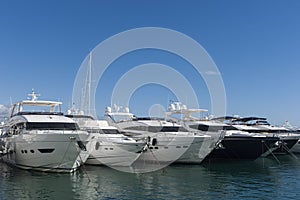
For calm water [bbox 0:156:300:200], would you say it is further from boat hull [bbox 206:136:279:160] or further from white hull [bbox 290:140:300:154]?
white hull [bbox 290:140:300:154]

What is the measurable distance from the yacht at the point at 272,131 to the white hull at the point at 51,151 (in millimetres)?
24204

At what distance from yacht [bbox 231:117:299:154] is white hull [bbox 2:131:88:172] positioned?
24.2 m

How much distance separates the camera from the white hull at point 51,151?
23047 millimetres

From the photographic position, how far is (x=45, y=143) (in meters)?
23.1

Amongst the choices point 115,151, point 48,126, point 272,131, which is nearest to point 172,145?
point 115,151

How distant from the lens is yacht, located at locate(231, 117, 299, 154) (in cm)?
4247

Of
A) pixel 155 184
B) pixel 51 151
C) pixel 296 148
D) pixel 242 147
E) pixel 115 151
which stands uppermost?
pixel 51 151

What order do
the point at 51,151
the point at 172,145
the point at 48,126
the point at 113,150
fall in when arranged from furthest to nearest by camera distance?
the point at 172,145 → the point at 113,150 → the point at 48,126 → the point at 51,151

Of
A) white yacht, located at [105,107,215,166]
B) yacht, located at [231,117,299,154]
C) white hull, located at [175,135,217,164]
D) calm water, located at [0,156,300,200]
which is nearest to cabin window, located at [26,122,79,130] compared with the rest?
calm water, located at [0,156,300,200]

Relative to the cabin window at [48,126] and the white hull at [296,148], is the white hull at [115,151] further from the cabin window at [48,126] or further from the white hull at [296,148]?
the white hull at [296,148]

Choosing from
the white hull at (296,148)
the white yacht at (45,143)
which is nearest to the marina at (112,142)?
the white yacht at (45,143)

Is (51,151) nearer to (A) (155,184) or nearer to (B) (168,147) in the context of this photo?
(A) (155,184)

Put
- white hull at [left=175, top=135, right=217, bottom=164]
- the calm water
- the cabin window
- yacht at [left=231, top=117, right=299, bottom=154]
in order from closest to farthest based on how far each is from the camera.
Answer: the calm water < the cabin window < white hull at [left=175, top=135, right=217, bottom=164] < yacht at [left=231, top=117, right=299, bottom=154]

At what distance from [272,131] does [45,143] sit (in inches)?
1270
